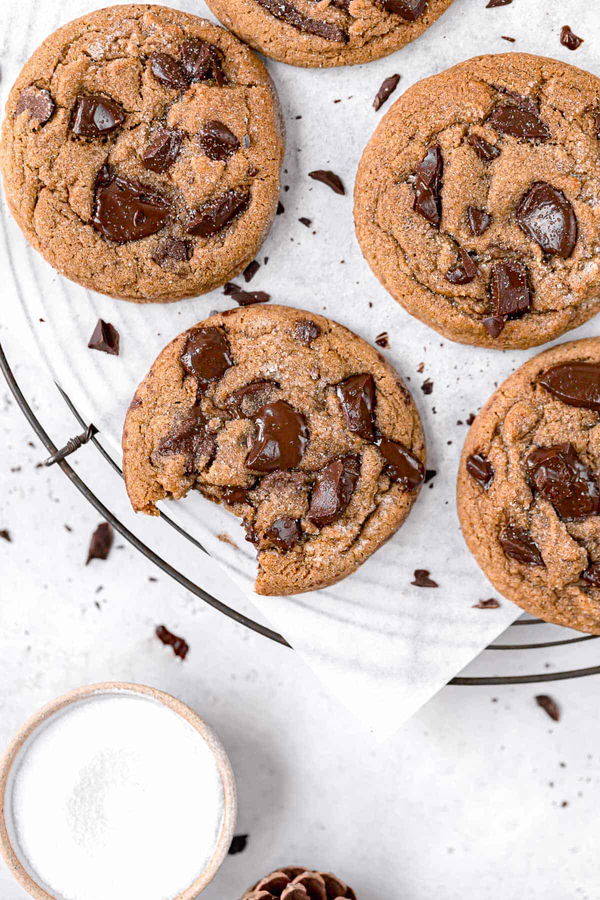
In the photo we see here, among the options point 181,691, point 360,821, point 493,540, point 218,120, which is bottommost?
point 360,821

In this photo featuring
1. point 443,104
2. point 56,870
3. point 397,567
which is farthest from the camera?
point 56,870

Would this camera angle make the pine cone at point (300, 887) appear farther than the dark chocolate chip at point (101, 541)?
No

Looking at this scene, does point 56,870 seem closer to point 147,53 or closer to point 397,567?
point 397,567

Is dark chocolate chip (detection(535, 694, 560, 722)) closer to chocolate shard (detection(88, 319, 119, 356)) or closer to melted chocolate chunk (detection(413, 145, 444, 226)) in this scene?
melted chocolate chunk (detection(413, 145, 444, 226))

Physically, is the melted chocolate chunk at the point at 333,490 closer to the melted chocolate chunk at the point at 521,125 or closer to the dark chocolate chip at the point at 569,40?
the melted chocolate chunk at the point at 521,125

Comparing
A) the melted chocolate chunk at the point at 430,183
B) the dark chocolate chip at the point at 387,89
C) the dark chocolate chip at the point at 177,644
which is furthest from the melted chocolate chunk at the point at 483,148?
the dark chocolate chip at the point at 177,644

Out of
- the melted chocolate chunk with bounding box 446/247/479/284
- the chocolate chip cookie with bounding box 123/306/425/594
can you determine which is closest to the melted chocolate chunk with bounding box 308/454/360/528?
the chocolate chip cookie with bounding box 123/306/425/594

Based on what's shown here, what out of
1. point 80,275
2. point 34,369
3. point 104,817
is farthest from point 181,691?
point 80,275
